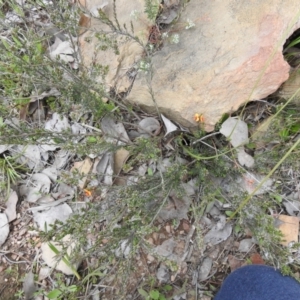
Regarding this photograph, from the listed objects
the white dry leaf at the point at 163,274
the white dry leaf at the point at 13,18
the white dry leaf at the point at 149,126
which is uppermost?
the white dry leaf at the point at 13,18

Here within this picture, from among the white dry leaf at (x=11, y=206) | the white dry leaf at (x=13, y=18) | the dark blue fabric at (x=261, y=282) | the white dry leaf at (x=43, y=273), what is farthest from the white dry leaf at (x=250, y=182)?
the white dry leaf at (x=13, y=18)

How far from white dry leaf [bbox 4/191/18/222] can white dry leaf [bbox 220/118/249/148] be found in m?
1.08

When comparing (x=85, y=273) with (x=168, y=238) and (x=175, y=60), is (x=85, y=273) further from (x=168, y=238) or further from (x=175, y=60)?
(x=175, y=60)

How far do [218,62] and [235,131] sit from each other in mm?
319

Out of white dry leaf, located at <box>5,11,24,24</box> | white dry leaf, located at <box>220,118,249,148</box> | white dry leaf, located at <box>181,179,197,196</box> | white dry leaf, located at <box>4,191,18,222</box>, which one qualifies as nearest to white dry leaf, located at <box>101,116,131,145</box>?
white dry leaf, located at <box>181,179,197,196</box>

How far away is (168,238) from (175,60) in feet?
2.77

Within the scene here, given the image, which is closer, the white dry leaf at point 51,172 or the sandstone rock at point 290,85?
the sandstone rock at point 290,85

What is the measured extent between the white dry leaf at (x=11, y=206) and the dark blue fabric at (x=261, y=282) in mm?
1069

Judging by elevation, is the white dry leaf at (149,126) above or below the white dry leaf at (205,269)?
above

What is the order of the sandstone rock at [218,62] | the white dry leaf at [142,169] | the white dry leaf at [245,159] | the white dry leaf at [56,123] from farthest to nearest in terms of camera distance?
the white dry leaf at [56,123] < the white dry leaf at [142,169] < the white dry leaf at [245,159] < the sandstone rock at [218,62]

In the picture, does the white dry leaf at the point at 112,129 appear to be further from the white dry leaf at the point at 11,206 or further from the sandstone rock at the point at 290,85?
the sandstone rock at the point at 290,85

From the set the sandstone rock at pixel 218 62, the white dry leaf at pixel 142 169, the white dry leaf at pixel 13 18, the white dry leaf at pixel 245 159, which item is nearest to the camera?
the sandstone rock at pixel 218 62

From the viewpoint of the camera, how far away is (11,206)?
1.98 meters

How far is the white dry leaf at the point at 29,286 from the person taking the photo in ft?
6.15
